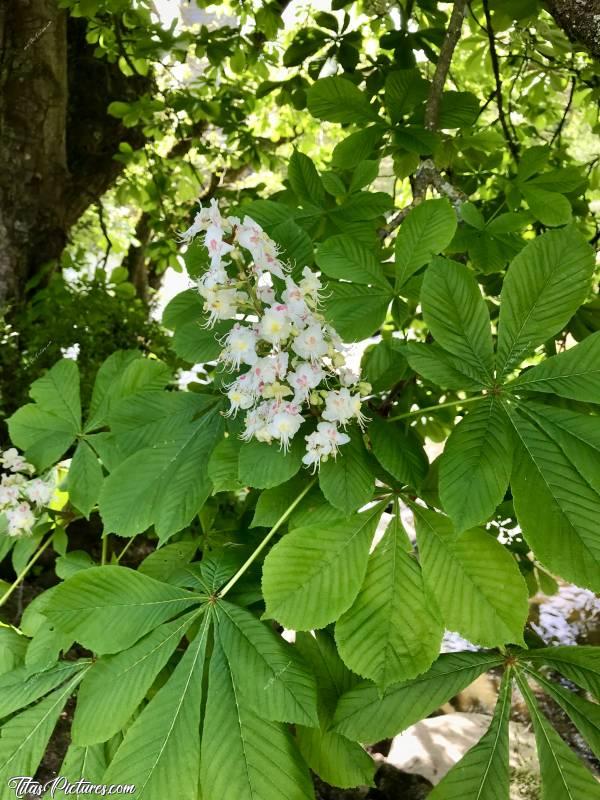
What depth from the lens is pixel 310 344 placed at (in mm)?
665

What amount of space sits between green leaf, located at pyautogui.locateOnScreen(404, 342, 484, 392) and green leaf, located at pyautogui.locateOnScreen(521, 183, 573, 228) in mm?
516

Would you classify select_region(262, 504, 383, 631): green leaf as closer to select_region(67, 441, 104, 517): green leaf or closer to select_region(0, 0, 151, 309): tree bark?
select_region(67, 441, 104, 517): green leaf

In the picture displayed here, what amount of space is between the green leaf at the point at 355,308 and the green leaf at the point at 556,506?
0.87ft

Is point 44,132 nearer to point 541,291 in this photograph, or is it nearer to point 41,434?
point 41,434

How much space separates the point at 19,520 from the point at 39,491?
6 cm

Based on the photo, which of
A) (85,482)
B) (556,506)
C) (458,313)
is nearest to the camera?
(556,506)

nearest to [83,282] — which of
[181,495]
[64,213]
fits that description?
[64,213]

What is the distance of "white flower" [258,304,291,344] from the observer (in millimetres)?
654

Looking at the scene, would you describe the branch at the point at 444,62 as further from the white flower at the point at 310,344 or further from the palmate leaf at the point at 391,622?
the palmate leaf at the point at 391,622

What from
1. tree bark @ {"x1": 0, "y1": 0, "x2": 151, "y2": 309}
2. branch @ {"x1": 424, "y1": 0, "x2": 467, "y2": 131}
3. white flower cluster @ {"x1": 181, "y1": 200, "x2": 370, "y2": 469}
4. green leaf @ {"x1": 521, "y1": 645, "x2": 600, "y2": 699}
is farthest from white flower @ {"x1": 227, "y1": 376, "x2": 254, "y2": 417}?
tree bark @ {"x1": 0, "y1": 0, "x2": 151, "y2": 309}

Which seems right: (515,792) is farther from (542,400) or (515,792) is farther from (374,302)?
(374,302)

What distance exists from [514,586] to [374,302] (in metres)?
0.43

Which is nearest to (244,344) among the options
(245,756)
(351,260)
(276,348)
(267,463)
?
(276,348)

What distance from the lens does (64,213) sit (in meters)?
2.52
